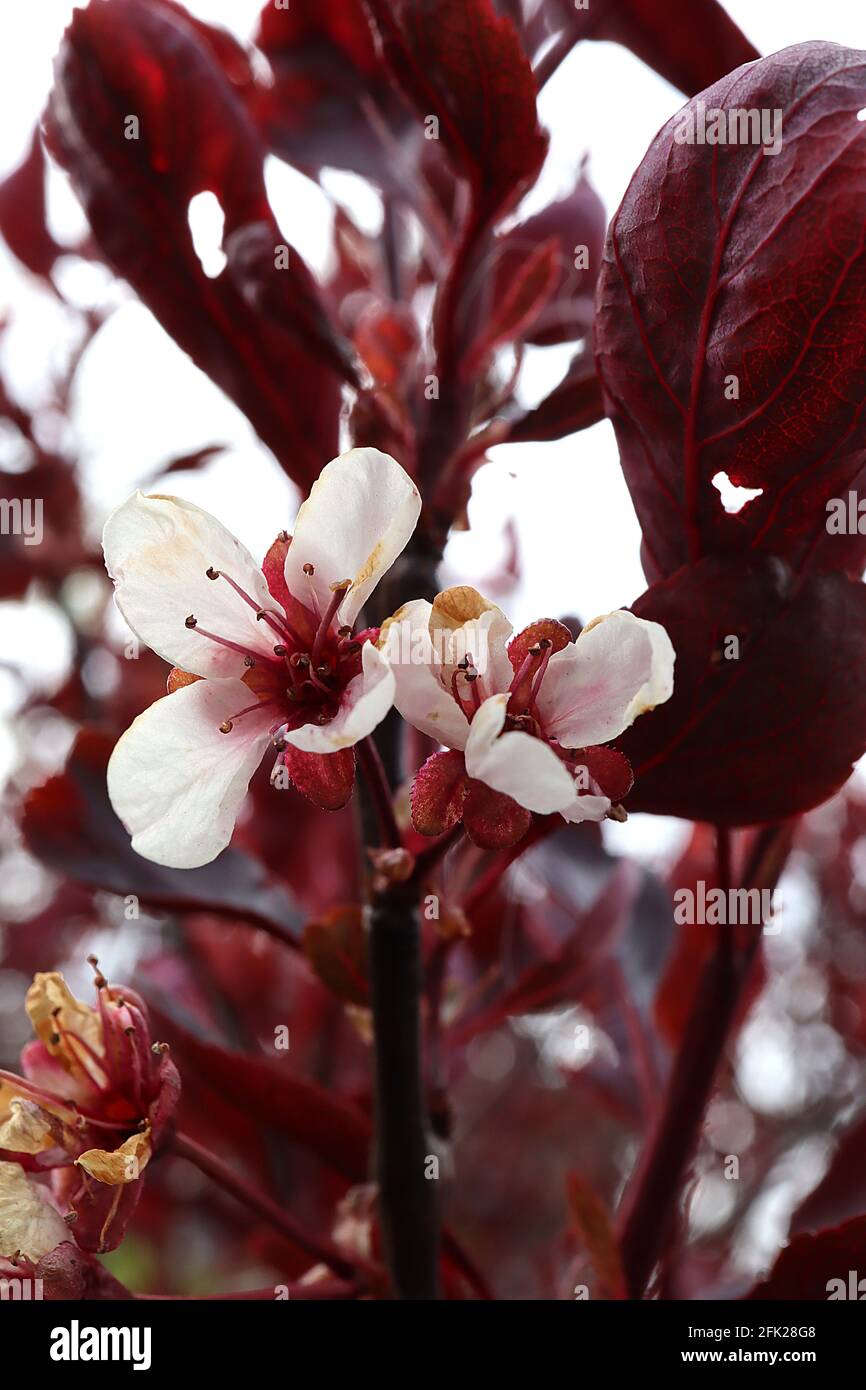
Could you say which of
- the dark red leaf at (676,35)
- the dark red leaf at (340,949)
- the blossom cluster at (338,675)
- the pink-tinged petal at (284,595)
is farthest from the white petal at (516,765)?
the dark red leaf at (676,35)

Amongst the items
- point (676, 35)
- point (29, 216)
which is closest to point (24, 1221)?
point (676, 35)

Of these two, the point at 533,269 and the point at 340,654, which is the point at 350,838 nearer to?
the point at 533,269

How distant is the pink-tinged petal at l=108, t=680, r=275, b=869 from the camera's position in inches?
17.1

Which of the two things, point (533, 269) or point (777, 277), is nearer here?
point (777, 277)

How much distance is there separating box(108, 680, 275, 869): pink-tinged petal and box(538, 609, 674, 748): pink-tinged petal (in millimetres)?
117

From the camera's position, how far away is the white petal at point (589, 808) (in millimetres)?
423

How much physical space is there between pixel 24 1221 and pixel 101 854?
274mm

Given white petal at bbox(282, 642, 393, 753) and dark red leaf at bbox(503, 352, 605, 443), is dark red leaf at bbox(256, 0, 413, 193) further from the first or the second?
white petal at bbox(282, 642, 393, 753)

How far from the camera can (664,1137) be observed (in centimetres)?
74

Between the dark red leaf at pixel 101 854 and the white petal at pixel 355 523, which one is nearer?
the white petal at pixel 355 523

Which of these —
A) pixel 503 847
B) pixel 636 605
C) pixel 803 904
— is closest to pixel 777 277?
pixel 636 605

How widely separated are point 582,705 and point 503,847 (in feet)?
0.20

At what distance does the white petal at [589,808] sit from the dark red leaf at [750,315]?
6.2 inches

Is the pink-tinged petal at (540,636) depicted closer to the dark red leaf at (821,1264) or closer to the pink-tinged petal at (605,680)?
the pink-tinged petal at (605,680)
